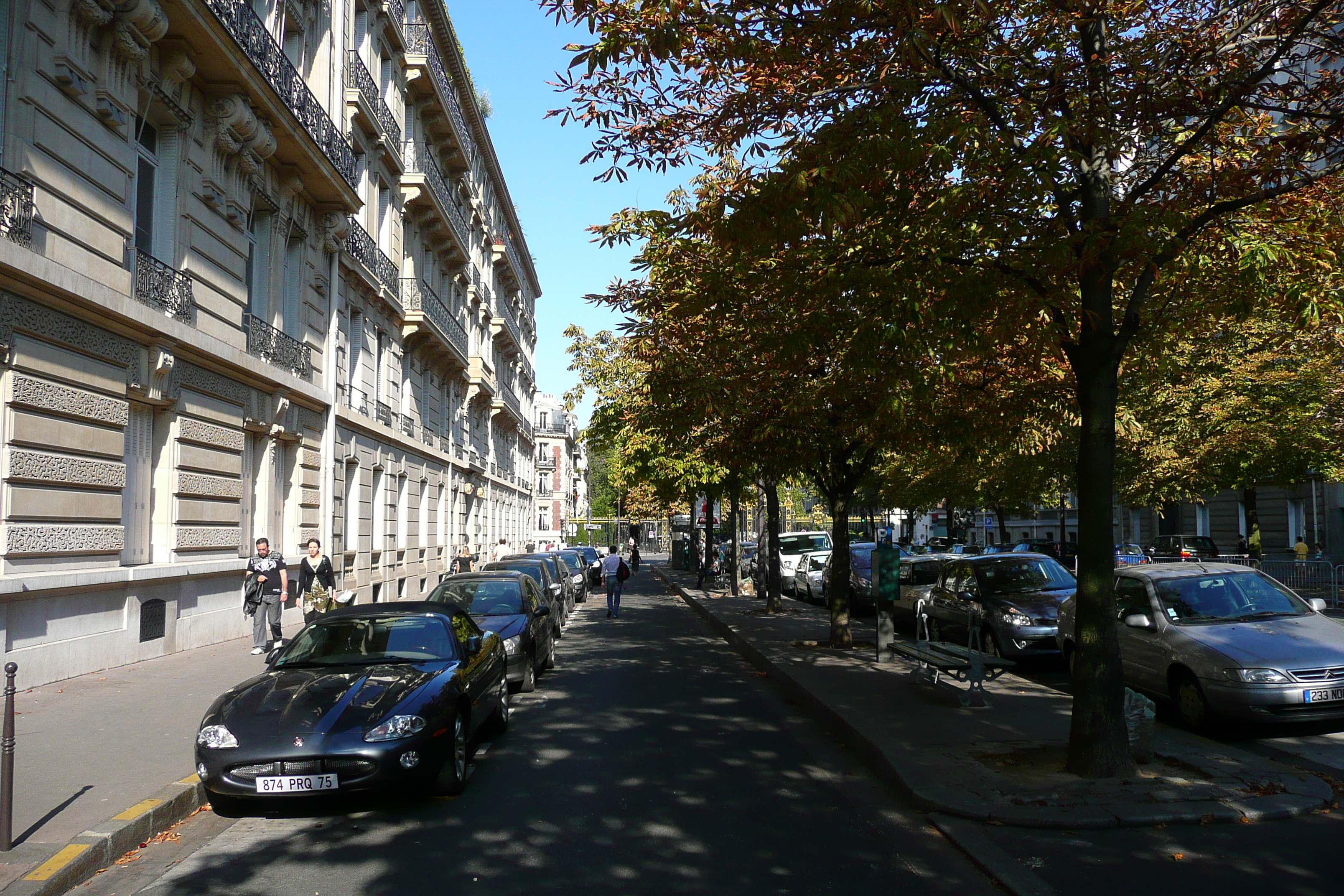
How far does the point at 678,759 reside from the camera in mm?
8219

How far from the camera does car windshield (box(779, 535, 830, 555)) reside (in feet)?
109

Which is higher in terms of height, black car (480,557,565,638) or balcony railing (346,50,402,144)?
balcony railing (346,50,402,144)

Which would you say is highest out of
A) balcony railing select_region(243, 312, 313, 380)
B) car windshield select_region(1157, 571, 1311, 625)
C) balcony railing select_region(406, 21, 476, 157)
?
balcony railing select_region(406, 21, 476, 157)

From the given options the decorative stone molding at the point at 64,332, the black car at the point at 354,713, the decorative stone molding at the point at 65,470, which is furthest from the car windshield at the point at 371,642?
the decorative stone molding at the point at 64,332

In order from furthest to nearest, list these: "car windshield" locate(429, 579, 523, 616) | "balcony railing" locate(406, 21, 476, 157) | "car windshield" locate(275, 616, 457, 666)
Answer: "balcony railing" locate(406, 21, 476, 157) < "car windshield" locate(429, 579, 523, 616) < "car windshield" locate(275, 616, 457, 666)

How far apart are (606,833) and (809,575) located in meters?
23.5

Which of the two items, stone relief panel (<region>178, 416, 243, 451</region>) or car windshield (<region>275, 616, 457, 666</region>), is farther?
stone relief panel (<region>178, 416, 243, 451</region>)

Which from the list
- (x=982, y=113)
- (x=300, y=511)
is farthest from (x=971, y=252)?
(x=300, y=511)

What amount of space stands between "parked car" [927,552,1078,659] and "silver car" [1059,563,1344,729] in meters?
1.59

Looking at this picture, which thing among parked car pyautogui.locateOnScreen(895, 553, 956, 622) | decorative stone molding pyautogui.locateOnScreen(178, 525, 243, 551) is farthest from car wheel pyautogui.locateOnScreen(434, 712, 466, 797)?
parked car pyautogui.locateOnScreen(895, 553, 956, 622)

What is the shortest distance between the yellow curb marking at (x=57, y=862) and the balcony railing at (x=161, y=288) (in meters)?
8.96

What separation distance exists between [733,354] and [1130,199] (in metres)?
6.03

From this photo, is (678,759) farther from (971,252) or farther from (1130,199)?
(1130,199)

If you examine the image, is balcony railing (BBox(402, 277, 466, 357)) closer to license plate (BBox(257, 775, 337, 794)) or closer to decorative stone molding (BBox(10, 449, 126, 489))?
decorative stone molding (BBox(10, 449, 126, 489))
